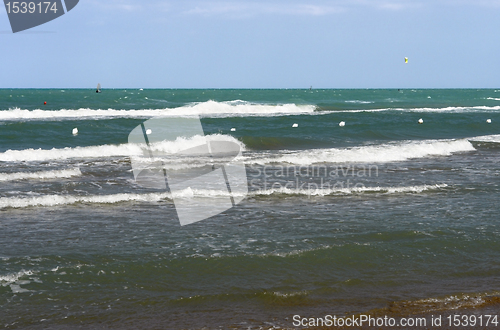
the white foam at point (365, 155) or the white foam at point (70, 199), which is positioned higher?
the white foam at point (70, 199)

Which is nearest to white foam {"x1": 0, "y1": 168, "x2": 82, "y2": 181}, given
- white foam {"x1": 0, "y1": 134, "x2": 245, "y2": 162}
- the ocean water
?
the ocean water

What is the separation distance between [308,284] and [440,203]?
225 inches

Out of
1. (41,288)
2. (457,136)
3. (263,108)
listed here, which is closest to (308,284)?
(41,288)

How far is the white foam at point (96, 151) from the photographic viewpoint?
1897 cm

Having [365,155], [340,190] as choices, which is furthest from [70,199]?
[365,155]

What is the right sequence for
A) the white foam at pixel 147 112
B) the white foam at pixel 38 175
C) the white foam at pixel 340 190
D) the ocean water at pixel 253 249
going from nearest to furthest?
1. the ocean water at pixel 253 249
2. the white foam at pixel 340 190
3. the white foam at pixel 38 175
4. the white foam at pixel 147 112

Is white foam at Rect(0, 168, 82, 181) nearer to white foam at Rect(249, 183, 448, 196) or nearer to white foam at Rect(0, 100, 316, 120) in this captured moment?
white foam at Rect(249, 183, 448, 196)

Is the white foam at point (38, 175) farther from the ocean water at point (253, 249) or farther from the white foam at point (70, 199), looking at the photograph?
the white foam at point (70, 199)

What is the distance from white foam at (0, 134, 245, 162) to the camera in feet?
→ 62.2

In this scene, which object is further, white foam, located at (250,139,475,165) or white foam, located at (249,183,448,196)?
white foam, located at (250,139,475,165)

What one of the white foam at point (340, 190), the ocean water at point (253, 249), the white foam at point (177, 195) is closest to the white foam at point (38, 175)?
the ocean water at point (253, 249)

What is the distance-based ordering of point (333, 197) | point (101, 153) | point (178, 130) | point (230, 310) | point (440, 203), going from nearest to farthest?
point (230, 310) < point (440, 203) < point (333, 197) < point (101, 153) < point (178, 130)

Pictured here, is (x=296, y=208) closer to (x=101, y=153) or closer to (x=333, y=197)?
(x=333, y=197)

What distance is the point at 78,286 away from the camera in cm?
629
